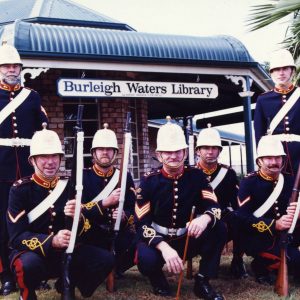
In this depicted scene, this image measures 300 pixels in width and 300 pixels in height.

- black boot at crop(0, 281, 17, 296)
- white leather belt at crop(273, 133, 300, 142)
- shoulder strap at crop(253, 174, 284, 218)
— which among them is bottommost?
black boot at crop(0, 281, 17, 296)

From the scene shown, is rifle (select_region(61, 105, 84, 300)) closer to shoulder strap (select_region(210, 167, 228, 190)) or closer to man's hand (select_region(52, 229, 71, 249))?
man's hand (select_region(52, 229, 71, 249))

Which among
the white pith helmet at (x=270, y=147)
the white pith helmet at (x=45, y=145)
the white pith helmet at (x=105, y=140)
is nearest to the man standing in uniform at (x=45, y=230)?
the white pith helmet at (x=45, y=145)

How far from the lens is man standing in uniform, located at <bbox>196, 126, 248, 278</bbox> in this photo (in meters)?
5.07

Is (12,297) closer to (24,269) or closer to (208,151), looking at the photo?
(24,269)

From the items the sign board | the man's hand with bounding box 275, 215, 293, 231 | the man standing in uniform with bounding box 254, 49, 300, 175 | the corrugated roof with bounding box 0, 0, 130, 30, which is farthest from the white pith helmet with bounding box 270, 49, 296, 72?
the corrugated roof with bounding box 0, 0, 130, 30

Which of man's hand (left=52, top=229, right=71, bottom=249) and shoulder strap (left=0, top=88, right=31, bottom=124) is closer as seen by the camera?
man's hand (left=52, top=229, right=71, bottom=249)

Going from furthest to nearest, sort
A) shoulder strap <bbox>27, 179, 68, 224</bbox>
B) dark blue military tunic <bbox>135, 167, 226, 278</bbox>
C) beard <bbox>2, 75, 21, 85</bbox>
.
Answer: beard <bbox>2, 75, 21, 85</bbox> < dark blue military tunic <bbox>135, 167, 226, 278</bbox> < shoulder strap <bbox>27, 179, 68, 224</bbox>

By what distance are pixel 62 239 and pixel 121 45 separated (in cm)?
472

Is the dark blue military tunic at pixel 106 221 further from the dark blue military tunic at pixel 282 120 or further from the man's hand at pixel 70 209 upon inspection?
the dark blue military tunic at pixel 282 120

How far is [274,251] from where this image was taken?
4.55 metres

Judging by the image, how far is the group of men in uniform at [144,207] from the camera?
4.00 metres

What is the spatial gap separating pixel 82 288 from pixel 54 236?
58 centimetres

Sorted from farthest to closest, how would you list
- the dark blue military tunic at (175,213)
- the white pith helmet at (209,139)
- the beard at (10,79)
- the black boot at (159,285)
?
1. the white pith helmet at (209,139)
2. the beard at (10,79)
3. the black boot at (159,285)
4. the dark blue military tunic at (175,213)

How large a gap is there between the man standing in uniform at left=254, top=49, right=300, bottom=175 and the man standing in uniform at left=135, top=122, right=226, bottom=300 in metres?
1.10
